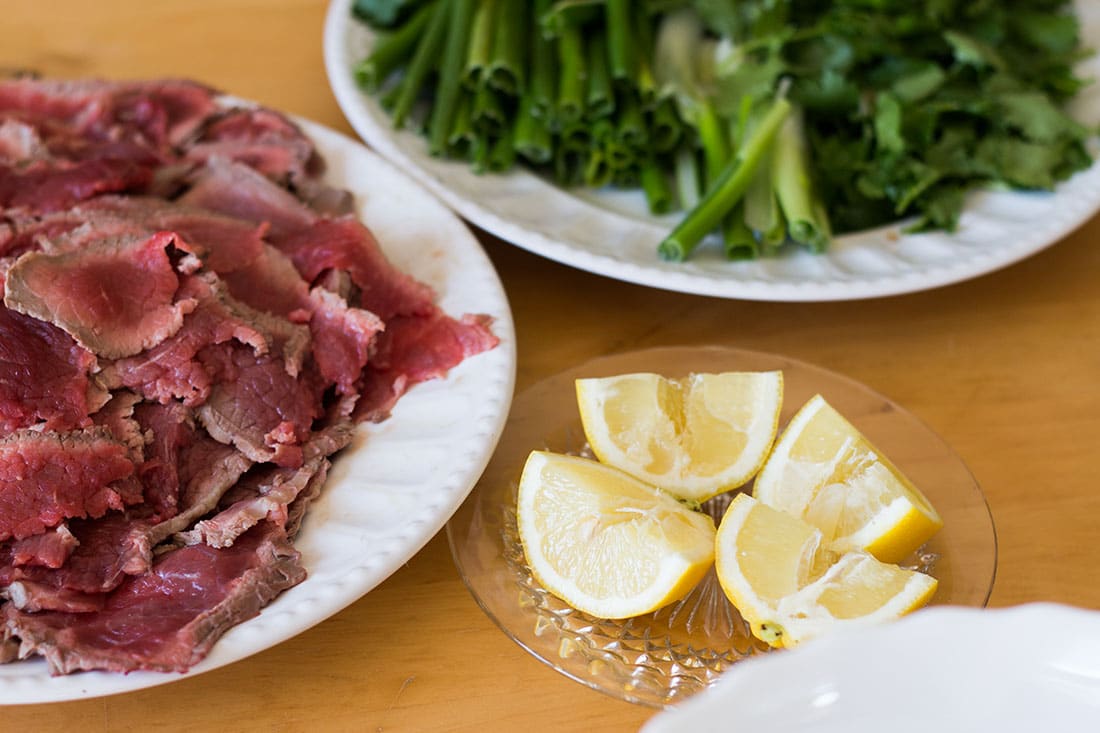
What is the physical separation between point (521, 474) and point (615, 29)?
3.85 ft

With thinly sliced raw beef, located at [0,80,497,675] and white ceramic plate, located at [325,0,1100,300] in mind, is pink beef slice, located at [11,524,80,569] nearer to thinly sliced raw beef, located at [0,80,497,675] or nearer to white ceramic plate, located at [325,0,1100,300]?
thinly sliced raw beef, located at [0,80,497,675]

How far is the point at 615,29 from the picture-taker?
89.4 inches

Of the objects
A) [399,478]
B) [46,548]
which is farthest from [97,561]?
[399,478]

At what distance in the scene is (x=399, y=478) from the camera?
4.83 feet

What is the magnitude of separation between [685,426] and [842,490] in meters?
0.25

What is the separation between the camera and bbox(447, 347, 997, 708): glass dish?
4.28 feet

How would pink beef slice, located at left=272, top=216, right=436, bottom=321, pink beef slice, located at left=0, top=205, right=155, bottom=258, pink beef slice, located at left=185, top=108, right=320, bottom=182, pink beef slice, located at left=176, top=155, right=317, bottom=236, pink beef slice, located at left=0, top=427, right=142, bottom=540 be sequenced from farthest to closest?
1. pink beef slice, located at left=185, top=108, right=320, bottom=182
2. pink beef slice, located at left=176, top=155, right=317, bottom=236
3. pink beef slice, located at left=272, top=216, right=436, bottom=321
4. pink beef slice, located at left=0, top=205, right=155, bottom=258
5. pink beef slice, located at left=0, top=427, right=142, bottom=540

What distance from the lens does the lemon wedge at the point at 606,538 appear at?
1.30m

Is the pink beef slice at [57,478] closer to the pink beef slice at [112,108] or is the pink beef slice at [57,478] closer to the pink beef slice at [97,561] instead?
the pink beef slice at [97,561]

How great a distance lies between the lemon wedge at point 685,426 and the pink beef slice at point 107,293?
626mm

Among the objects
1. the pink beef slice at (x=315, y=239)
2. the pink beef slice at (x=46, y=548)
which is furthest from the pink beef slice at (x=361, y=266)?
the pink beef slice at (x=46, y=548)

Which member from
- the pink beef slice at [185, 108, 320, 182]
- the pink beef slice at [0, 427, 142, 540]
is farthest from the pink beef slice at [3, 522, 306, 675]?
the pink beef slice at [185, 108, 320, 182]

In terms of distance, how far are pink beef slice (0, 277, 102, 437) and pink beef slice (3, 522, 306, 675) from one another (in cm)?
24

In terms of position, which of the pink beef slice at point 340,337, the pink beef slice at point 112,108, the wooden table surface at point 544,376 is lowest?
the wooden table surface at point 544,376
